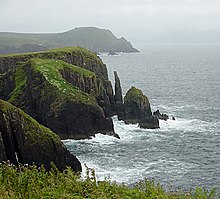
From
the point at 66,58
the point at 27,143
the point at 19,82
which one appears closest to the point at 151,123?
the point at 19,82

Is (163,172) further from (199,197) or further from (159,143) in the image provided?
(199,197)

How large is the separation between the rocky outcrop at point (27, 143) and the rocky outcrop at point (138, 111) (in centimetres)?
2843

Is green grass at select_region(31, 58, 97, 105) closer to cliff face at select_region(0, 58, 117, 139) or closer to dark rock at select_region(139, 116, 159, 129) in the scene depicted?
cliff face at select_region(0, 58, 117, 139)

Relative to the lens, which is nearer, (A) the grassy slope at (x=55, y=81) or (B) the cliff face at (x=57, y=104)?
(B) the cliff face at (x=57, y=104)

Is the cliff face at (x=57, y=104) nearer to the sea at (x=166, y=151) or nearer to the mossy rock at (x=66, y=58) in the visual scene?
the sea at (x=166, y=151)

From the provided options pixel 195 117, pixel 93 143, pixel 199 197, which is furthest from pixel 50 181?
pixel 195 117

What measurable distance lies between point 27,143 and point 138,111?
35353 mm

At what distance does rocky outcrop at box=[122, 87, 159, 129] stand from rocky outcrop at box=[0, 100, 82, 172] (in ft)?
93.3

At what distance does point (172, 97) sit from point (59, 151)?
66657 mm

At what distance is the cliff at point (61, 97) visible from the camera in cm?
6178

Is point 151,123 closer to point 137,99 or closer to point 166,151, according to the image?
point 137,99

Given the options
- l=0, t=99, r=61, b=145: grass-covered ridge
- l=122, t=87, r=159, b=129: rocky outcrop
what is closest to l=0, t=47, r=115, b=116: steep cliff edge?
l=122, t=87, r=159, b=129: rocky outcrop

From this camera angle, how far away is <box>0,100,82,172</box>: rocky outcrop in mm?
40594

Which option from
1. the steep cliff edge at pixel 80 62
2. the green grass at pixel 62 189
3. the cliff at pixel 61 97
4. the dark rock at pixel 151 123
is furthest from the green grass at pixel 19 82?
the green grass at pixel 62 189
